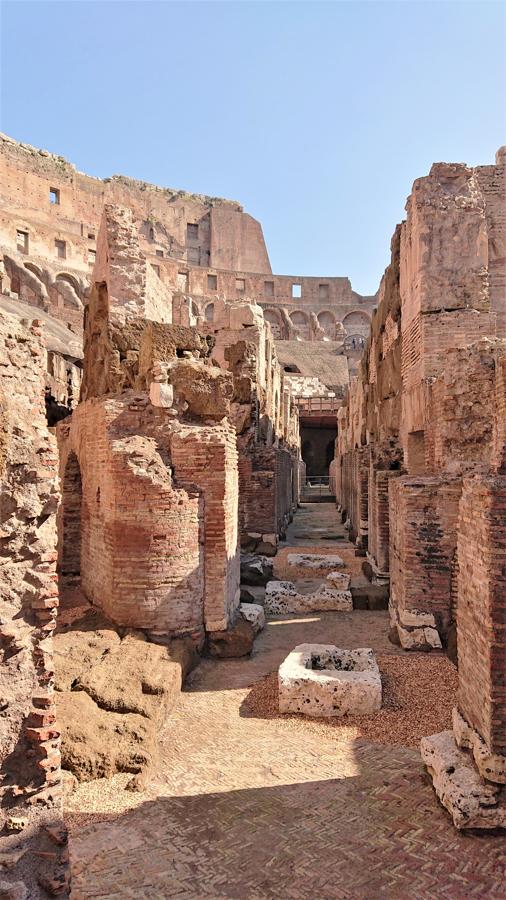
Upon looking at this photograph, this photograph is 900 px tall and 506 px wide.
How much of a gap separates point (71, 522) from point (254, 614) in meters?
3.84

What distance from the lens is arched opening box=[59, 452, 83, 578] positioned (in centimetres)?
975

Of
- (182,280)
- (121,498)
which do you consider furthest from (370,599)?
(182,280)

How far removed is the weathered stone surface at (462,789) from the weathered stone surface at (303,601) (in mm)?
4906

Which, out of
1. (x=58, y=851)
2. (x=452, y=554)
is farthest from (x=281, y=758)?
(x=452, y=554)

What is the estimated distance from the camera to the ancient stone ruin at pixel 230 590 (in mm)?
3385

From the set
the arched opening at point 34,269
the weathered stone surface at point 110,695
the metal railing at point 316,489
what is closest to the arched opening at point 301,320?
the metal railing at point 316,489

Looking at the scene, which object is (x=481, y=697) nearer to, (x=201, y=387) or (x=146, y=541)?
(x=146, y=541)

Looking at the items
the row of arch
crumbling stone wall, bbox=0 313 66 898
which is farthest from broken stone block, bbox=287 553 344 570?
the row of arch

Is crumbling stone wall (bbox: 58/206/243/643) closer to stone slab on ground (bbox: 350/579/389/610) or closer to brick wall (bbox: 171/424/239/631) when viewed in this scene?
brick wall (bbox: 171/424/239/631)

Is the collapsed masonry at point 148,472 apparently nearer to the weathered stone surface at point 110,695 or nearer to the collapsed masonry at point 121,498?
the collapsed masonry at point 121,498

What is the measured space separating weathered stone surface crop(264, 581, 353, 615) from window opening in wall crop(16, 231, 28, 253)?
37.8 metres

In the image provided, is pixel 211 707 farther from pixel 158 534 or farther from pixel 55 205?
pixel 55 205

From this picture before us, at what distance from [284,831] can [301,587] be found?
22.9 feet

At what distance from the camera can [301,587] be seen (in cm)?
1095
